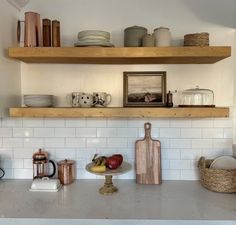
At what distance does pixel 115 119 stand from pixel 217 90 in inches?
27.3

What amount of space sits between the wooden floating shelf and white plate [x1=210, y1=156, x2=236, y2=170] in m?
0.34

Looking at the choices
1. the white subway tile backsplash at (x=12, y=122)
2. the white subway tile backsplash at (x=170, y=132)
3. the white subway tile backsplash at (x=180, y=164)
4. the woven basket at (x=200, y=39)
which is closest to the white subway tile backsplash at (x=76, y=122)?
the white subway tile backsplash at (x=12, y=122)

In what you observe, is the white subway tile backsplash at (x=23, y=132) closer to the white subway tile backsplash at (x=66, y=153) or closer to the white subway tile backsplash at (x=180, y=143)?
the white subway tile backsplash at (x=66, y=153)

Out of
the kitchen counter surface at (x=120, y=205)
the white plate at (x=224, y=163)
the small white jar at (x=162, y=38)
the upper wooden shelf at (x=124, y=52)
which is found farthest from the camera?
the white plate at (x=224, y=163)

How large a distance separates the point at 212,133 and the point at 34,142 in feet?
3.92


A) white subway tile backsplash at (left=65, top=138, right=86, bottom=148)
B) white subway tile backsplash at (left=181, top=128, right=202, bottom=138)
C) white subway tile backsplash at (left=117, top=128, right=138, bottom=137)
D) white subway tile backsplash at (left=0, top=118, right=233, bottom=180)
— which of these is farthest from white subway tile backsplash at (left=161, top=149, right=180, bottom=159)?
white subway tile backsplash at (left=65, top=138, right=86, bottom=148)

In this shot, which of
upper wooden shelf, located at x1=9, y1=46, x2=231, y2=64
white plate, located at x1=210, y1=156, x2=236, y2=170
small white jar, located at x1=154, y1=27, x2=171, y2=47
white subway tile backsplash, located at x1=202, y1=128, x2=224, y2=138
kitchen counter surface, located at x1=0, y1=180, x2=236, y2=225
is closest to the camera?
kitchen counter surface, located at x1=0, y1=180, x2=236, y2=225

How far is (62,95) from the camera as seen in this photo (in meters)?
1.78

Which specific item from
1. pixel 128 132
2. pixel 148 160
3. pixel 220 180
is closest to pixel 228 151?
pixel 220 180

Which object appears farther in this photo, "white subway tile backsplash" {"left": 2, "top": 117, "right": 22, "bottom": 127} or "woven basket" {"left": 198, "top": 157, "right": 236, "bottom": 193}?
"white subway tile backsplash" {"left": 2, "top": 117, "right": 22, "bottom": 127}

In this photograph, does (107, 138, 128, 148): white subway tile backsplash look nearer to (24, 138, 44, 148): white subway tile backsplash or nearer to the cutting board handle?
the cutting board handle

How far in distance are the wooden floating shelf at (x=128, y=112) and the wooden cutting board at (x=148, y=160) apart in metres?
0.24

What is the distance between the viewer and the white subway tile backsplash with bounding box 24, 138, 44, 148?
180 centimetres

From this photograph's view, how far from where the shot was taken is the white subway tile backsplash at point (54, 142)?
1.80m
